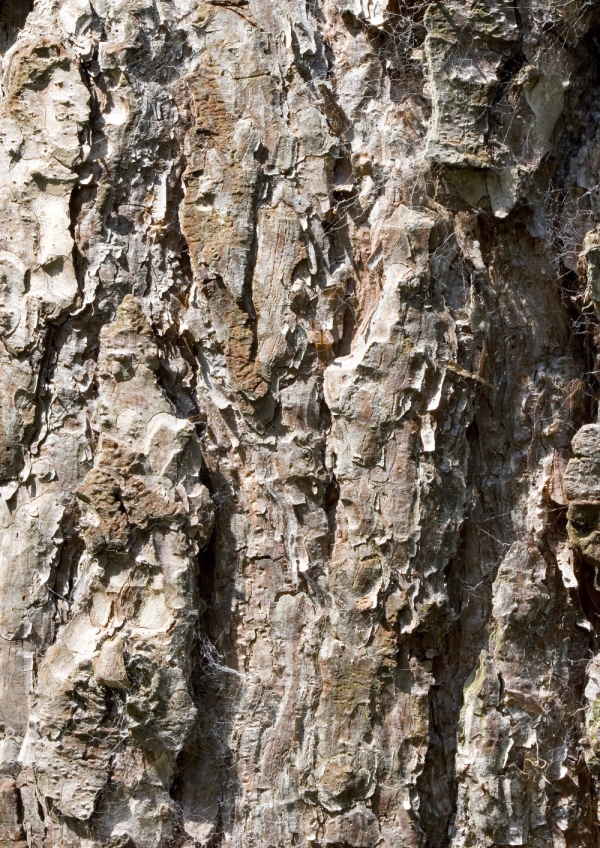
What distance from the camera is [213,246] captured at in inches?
65.7

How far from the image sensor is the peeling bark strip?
5.31ft

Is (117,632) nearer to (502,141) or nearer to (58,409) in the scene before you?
(58,409)

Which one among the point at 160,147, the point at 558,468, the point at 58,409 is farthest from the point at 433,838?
the point at 160,147

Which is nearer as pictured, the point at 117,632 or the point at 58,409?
Answer: the point at 117,632

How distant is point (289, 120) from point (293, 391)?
56 centimetres

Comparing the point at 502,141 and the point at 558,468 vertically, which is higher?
the point at 502,141

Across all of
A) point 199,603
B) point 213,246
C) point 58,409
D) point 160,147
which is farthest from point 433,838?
point 160,147

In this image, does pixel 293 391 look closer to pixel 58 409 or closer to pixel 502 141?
pixel 58 409

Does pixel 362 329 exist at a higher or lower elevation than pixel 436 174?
lower

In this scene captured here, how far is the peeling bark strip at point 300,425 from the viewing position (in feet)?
5.31

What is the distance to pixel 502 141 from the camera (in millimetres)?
1663

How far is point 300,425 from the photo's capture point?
→ 5.44 ft

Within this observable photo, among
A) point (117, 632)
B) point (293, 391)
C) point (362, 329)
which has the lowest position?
point (117, 632)

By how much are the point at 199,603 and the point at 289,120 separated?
3.34 feet
